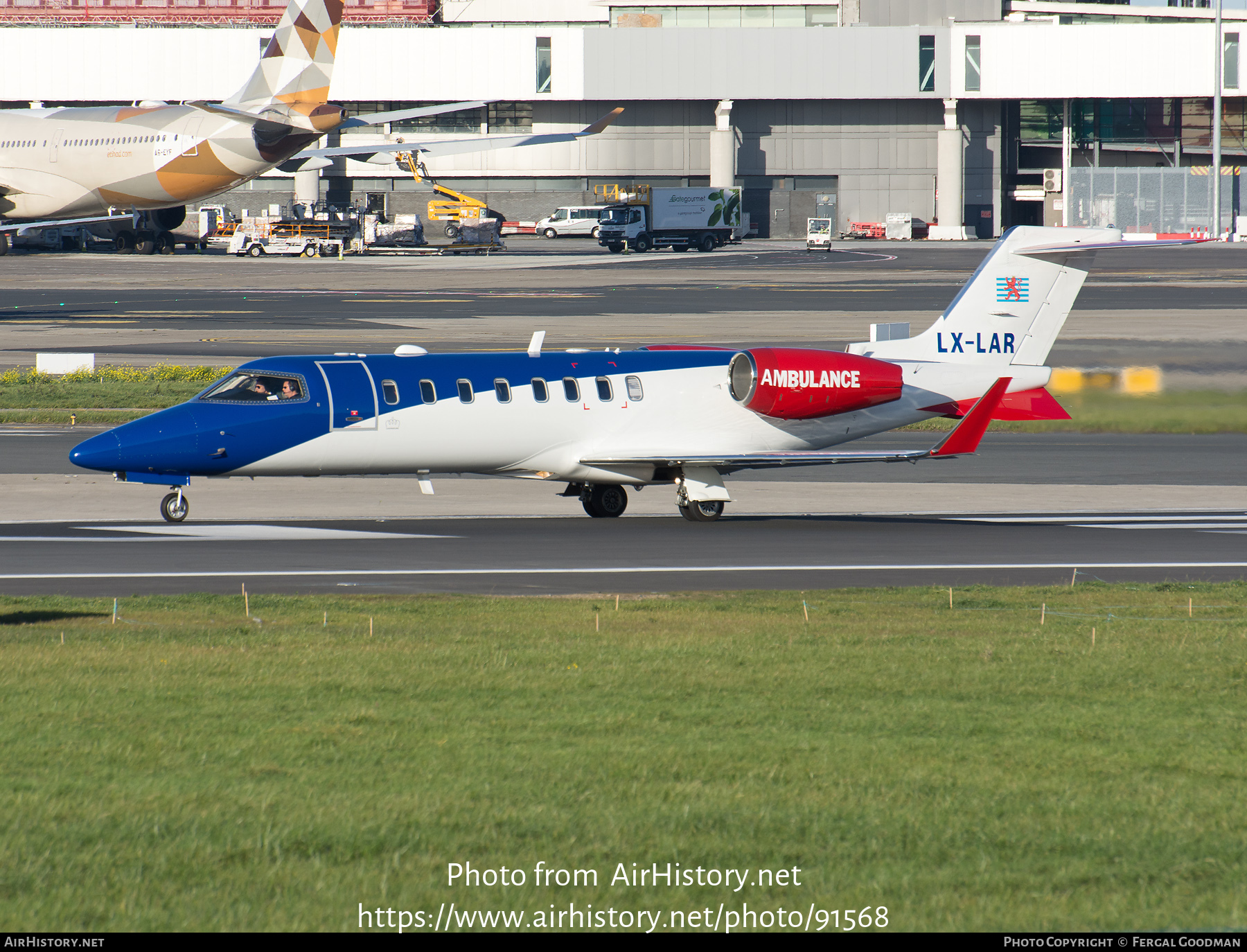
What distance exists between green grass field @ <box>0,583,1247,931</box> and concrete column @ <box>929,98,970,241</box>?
5551 inches

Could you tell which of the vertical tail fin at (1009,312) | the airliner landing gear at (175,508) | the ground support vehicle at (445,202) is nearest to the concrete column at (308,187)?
the ground support vehicle at (445,202)

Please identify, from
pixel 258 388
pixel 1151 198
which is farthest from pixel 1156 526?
pixel 1151 198

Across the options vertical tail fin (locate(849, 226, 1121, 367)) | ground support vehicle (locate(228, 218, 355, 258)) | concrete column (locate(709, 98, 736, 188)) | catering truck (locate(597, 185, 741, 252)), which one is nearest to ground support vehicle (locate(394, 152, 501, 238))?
ground support vehicle (locate(228, 218, 355, 258))

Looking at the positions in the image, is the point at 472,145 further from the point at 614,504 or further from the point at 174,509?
the point at 174,509

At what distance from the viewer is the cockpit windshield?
93.9 ft

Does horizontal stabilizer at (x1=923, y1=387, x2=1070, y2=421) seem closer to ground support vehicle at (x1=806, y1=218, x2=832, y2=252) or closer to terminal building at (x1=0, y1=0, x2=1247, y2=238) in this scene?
ground support vehicle at (x1=806, y1=218, x2=832, y2=252)

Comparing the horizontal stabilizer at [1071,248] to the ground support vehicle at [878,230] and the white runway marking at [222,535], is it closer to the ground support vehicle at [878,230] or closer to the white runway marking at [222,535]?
the white runway marking at [222,535]

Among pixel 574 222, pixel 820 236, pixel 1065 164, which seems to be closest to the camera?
pixel 820 236

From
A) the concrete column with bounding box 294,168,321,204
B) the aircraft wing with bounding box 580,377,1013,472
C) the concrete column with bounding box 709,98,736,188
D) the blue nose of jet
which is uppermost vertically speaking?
the concrete column with bounding box 709,98,736,188

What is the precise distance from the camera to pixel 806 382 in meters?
30.3

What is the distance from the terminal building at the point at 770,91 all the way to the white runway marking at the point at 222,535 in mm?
131687

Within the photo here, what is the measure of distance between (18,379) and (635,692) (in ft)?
143

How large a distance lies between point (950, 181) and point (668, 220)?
1419 inches
